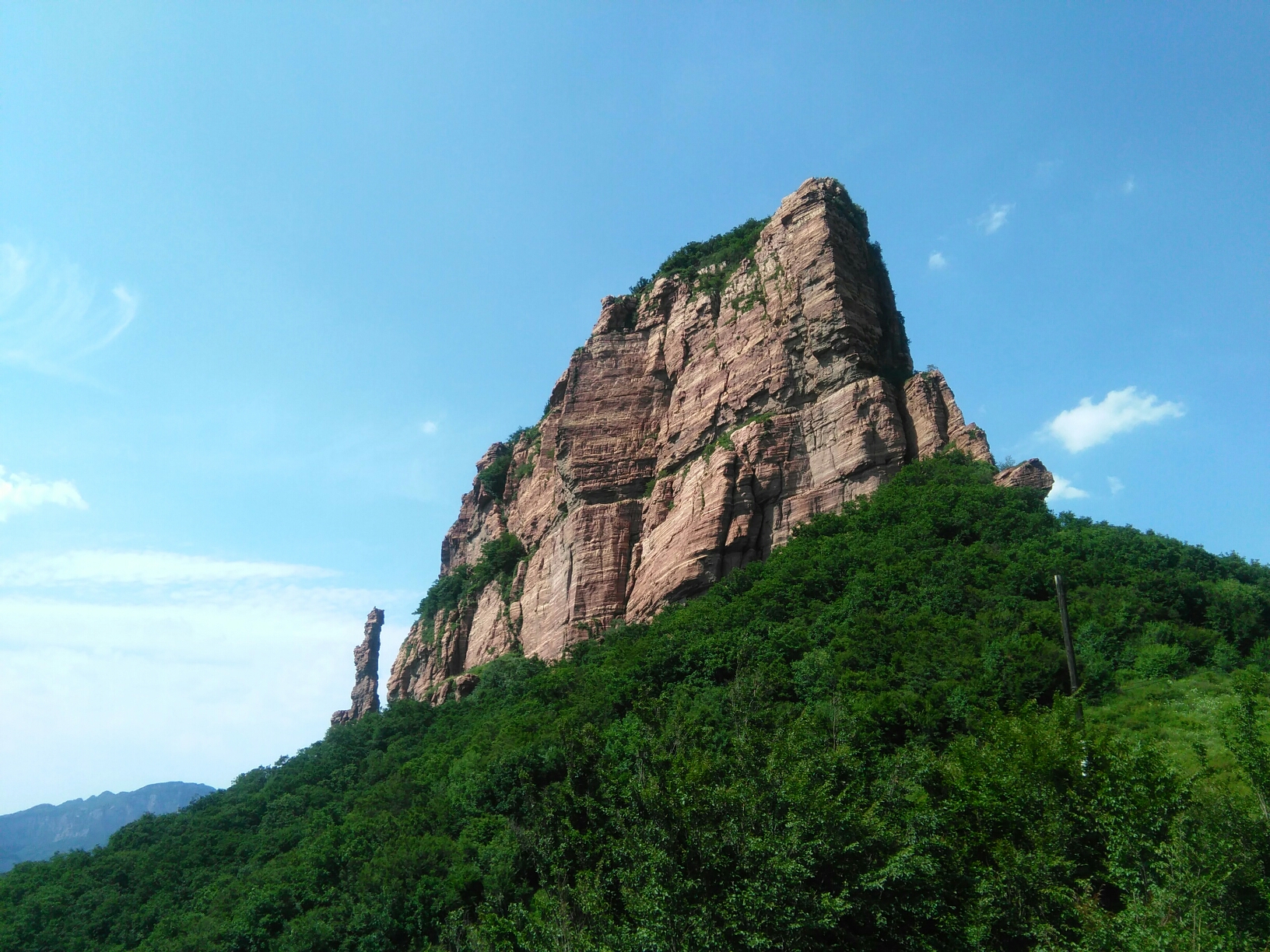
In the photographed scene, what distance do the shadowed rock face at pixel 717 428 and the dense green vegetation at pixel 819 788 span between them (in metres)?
2.34

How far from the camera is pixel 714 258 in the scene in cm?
5900

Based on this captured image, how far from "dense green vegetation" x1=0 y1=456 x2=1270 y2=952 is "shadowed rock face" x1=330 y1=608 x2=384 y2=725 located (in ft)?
96.5

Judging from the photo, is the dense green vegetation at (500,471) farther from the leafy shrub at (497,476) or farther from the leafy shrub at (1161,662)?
the leafy shrub at (1161,662)

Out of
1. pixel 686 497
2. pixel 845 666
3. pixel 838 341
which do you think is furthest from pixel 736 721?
pixel 838 341

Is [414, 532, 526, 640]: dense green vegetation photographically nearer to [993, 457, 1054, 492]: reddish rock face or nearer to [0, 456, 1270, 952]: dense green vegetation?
[0, 456, 1270, 952]: dense green vegetation

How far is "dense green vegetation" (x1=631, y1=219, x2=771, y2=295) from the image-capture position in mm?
56000

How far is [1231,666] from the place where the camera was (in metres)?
28.5

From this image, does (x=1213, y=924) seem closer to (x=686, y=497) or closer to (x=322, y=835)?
(x=322, y=835)

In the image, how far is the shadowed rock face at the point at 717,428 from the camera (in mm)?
44156

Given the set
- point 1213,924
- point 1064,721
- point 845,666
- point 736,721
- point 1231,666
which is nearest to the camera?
point 1213,924

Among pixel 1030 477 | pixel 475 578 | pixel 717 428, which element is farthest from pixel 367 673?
pixel 1030 477

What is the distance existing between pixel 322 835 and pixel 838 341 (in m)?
32.0

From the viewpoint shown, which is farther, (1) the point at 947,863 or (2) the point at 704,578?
(2) the point at 704,578

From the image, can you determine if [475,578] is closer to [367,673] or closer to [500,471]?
[500,471]
